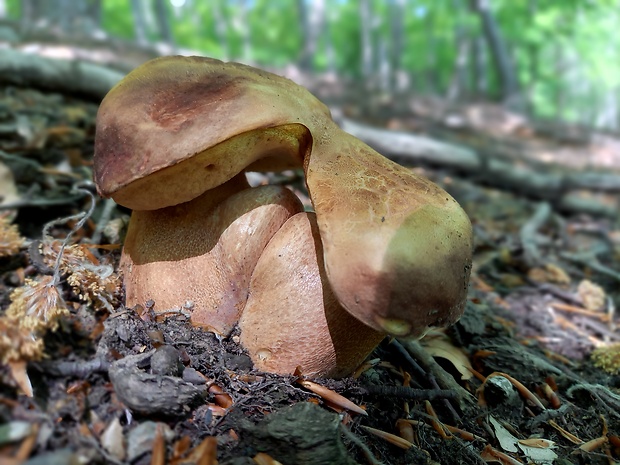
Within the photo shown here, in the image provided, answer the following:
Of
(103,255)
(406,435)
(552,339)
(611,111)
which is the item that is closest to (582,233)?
(552,339)

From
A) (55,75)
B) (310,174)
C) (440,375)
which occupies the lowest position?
(440,375)

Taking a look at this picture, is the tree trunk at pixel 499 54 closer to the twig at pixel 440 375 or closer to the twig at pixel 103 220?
the twig at pixel 440 375

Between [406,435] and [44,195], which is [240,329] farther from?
[44,195]

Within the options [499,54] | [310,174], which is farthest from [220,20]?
[310,174]

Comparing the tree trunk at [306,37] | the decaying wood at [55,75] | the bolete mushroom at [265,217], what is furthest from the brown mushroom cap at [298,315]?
the tree trunk at [306,37]

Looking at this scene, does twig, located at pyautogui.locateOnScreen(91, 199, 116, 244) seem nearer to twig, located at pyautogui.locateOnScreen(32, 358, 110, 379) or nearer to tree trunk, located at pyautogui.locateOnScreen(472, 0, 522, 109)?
twig, located at pyautogui.locateOnScreen(32, 358, 110, 379)

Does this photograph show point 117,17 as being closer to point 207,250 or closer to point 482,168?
point 482,168
